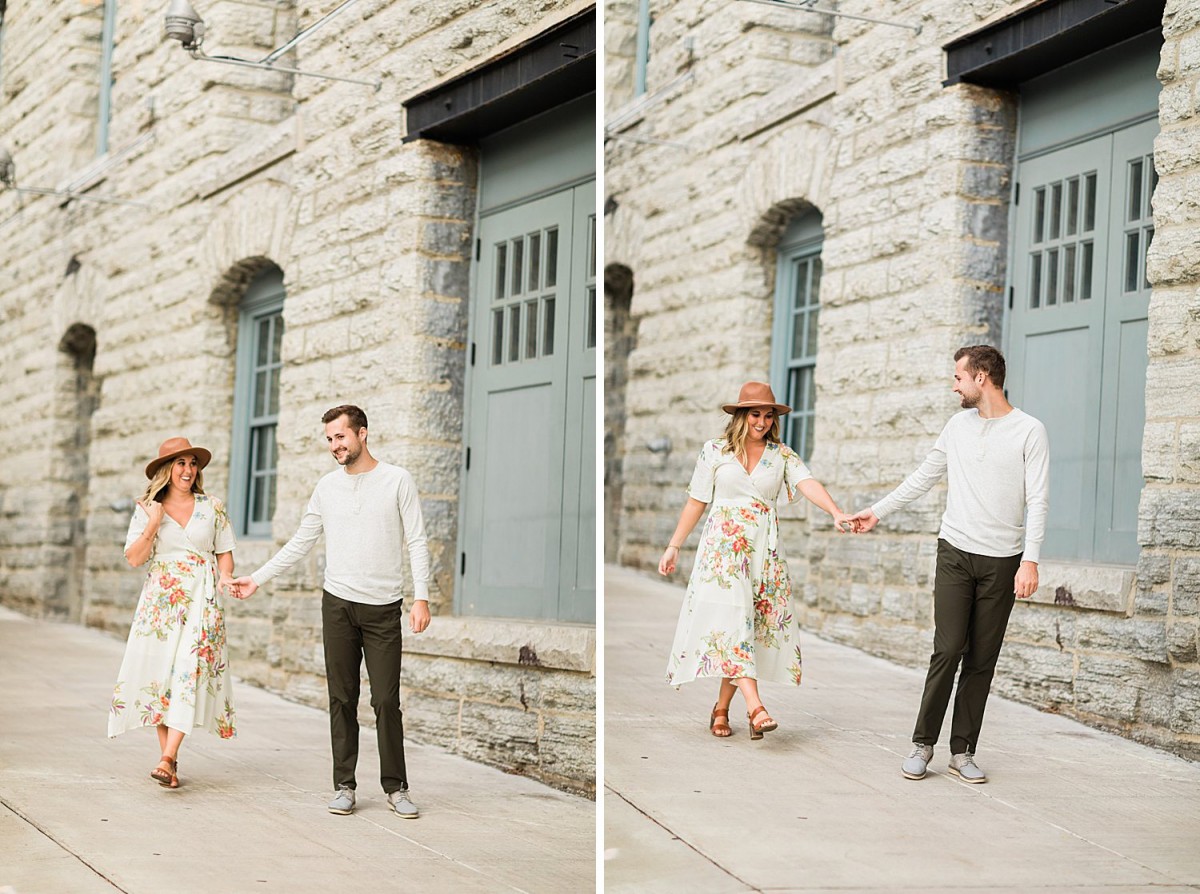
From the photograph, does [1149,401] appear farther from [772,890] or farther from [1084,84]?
[772,890]

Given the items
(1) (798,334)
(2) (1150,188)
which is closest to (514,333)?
(1) (798,334)

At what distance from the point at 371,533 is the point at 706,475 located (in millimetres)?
1144

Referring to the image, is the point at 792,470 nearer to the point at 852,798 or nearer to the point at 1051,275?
the point at 852,798

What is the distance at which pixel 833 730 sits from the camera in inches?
198

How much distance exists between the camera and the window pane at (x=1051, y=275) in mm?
6234

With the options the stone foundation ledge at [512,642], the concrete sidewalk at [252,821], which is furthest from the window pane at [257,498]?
the stone foundation ledge at [512,642]

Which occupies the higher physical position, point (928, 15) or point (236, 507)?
point (928, 15)

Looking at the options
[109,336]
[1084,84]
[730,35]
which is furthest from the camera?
[109,336]

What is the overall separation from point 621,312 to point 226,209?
321cm

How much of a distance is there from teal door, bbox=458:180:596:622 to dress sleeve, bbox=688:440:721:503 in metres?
1.06

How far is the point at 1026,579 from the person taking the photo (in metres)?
4.47

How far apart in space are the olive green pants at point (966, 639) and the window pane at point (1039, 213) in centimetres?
211

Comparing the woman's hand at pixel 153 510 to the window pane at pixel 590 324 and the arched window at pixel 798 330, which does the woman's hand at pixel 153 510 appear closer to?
the window pane at pixel 590 324

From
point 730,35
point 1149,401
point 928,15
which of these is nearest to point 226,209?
point 730,35
